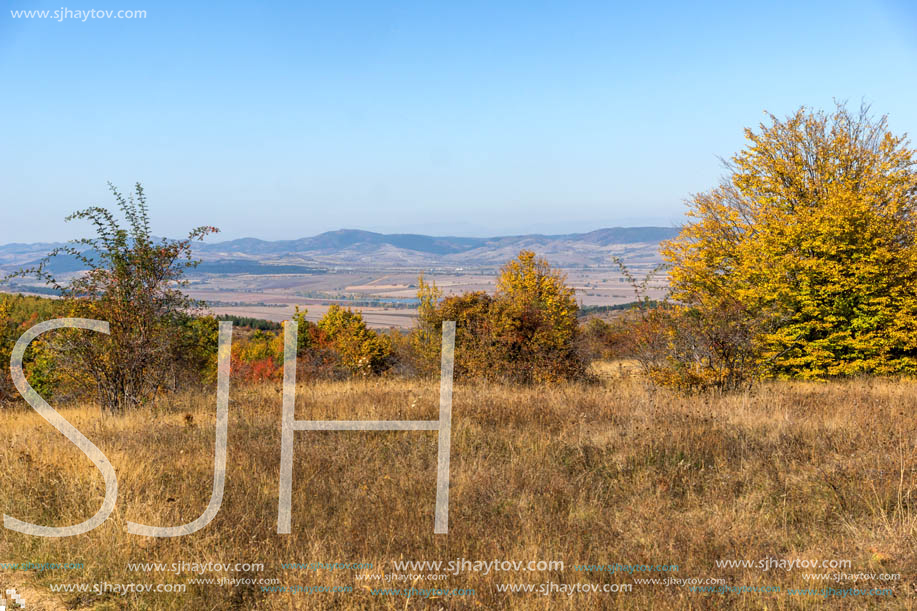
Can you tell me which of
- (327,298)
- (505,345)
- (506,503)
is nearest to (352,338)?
(505,345)

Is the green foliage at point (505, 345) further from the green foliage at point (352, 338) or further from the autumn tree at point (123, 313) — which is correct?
the green foliage at point (352, 338)

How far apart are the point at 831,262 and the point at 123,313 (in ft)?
58.0

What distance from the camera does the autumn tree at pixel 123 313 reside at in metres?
9.70

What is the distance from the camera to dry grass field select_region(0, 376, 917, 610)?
384 centimetres

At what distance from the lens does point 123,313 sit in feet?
31.9

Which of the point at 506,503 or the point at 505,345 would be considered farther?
the point at 505,345

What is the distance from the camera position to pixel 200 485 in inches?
210

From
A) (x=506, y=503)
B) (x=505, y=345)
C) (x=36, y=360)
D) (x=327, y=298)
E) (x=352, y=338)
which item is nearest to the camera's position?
(x=506, y=503)

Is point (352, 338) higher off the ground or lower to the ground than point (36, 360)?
lower

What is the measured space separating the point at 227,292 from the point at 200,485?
186m

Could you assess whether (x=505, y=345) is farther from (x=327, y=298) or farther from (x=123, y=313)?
(x=327, y=298)

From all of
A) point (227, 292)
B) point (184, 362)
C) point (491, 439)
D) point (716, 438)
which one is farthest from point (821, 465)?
point (227, 292)

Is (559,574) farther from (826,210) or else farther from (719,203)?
(719,203)

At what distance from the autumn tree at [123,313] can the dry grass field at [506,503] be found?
1.72m
